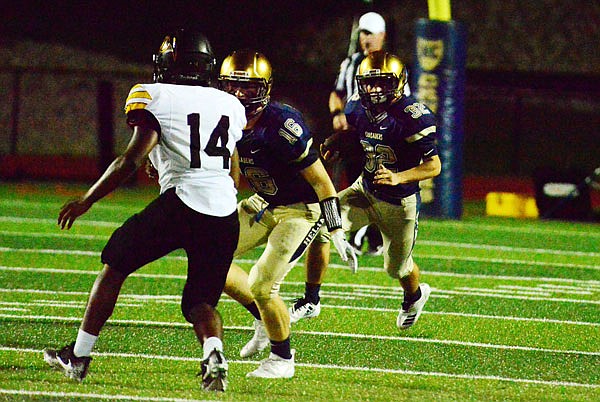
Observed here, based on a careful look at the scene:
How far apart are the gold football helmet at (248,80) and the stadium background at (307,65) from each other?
44.6 ft

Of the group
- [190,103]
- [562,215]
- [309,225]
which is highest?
[190,103]

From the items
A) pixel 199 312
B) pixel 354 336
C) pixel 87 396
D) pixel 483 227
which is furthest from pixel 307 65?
pixel 87 396

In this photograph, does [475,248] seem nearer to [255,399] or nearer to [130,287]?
[130,287]

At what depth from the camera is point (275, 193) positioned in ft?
18.7

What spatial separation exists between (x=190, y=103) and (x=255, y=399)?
113 cm

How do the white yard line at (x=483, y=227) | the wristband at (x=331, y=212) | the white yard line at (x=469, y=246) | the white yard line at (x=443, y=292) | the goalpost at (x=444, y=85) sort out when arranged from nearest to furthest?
the wristband at (x=331, y=212) → the white yard line at (x=443, y=292) → the white yard line at (x=469, y=246) → the white yard line at (x=483, y=227) → the goalpost at (x=444, y=85)

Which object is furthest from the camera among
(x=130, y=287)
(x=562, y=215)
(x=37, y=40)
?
(x=37, y=40)

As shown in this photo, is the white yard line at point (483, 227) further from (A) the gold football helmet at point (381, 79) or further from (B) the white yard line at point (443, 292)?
(A) the gold football helmet at point (381, 79)

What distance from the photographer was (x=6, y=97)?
1952cm

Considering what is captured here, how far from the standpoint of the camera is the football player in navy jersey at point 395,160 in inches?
251

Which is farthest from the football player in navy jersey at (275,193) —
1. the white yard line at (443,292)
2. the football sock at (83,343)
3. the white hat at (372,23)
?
the white hat at (372,23)

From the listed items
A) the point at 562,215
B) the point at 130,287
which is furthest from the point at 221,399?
the point at 562,215

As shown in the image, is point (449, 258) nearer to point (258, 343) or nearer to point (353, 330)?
point (353, 330)

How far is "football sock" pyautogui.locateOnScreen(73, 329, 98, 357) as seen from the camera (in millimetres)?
4730
